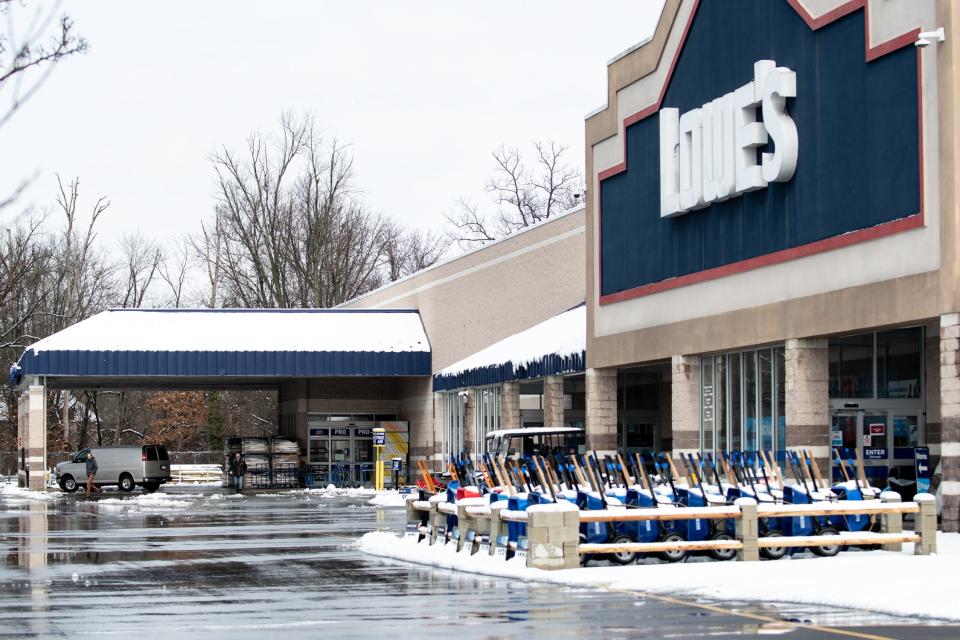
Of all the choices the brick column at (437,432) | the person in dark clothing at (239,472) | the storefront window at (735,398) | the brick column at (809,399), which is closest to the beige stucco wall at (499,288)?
the brick column at (437,432)

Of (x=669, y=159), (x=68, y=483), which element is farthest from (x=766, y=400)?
(x=68, y=483)

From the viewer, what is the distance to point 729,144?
30.1 meters

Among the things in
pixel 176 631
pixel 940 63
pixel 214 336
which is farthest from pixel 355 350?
pixel 176 631

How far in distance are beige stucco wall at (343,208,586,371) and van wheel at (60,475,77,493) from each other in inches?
582

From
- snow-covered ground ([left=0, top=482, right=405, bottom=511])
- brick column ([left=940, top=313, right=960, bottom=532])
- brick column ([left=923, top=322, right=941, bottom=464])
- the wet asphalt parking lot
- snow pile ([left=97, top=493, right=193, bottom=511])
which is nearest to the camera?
the wet asphalt parking lot

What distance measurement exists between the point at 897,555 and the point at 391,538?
890cm

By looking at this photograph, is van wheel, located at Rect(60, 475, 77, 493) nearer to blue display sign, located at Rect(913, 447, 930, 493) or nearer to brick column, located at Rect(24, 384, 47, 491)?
brick column, located at Rect(24, 384, 47, 491)

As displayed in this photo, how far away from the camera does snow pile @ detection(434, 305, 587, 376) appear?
129ft

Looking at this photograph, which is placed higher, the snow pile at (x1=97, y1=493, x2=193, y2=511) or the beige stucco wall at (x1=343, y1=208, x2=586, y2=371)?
the beige stucco wall at (x1=343, y1=208, x2=586, y2=371)

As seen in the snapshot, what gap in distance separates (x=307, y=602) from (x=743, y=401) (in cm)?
1685

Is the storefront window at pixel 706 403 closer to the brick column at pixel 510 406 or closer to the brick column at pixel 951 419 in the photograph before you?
the brick column at pixel 951 419

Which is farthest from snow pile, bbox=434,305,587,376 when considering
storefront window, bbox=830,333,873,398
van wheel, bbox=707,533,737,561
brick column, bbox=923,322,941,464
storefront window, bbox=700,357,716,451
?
van wheel, bbox=707,533,737,561

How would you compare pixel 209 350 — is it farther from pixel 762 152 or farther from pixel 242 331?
pixel 762 152

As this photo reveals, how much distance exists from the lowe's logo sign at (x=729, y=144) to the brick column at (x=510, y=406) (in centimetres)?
1174
